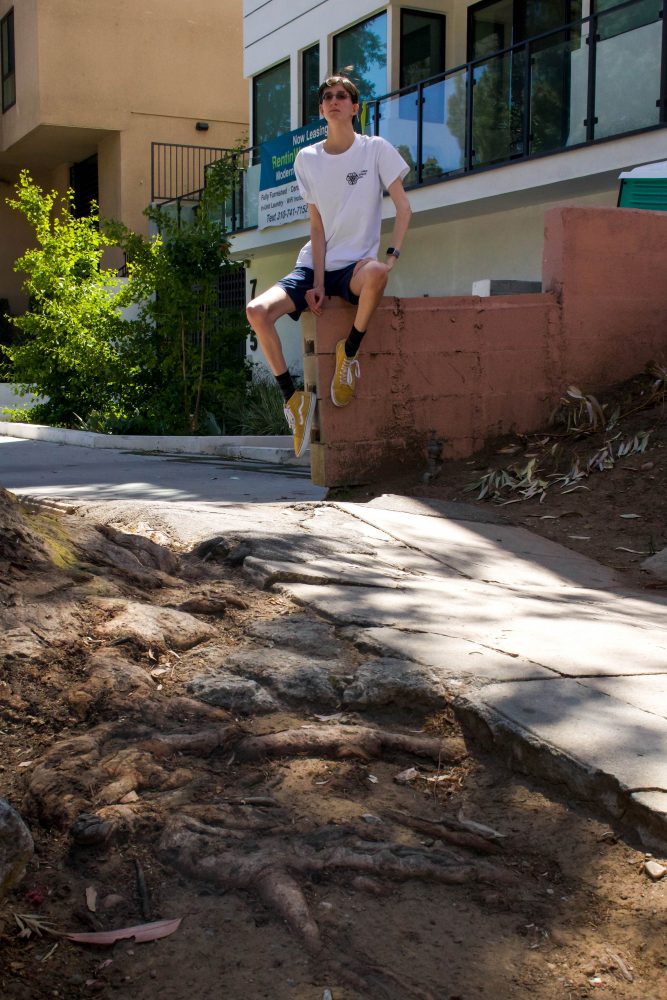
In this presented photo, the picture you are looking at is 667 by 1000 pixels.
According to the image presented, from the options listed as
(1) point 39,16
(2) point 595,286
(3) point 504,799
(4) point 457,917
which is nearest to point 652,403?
(2) point 595,286

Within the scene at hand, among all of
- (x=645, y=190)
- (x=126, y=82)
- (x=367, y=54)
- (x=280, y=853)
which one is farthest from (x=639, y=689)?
(x=126, y=82)

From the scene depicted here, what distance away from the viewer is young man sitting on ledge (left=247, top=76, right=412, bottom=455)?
6.34 metres

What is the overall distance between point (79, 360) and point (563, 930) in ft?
41.1

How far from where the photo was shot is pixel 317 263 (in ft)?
21.3

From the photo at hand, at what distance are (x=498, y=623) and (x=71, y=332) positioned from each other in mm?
11079

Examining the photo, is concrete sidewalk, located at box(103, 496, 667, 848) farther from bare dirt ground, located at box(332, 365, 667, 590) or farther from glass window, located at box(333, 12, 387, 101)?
glass window, located at box(333, 12, 387, 101)

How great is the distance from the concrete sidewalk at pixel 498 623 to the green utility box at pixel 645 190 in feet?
13.2

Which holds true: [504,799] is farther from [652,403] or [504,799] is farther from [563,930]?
[652,403]

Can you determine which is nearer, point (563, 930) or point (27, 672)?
point (563, 930)

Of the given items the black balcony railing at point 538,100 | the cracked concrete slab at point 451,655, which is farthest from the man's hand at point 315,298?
the black balcony railing at point 538,100

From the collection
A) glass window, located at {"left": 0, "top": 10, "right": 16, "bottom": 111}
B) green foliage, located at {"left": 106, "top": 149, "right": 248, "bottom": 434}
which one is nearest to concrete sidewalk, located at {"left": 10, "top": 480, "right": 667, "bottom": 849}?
green foliage, located at {"left": 106, "top": 149, "right": 248, "bottom": 434}

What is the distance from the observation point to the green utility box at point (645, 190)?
8.67m

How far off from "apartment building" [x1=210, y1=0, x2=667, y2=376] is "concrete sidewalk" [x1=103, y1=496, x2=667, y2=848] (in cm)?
568

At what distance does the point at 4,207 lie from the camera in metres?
26.8
